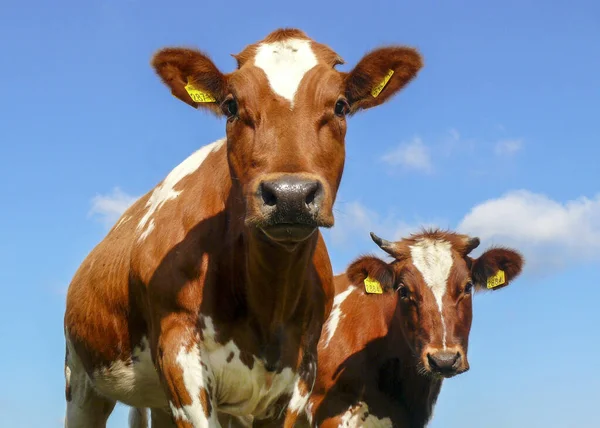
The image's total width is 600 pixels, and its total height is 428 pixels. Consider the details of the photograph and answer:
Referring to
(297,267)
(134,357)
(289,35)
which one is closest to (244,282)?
(297,267)

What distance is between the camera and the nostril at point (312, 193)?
5062 millimetres

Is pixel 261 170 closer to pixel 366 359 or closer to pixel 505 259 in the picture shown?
pixel 366 359

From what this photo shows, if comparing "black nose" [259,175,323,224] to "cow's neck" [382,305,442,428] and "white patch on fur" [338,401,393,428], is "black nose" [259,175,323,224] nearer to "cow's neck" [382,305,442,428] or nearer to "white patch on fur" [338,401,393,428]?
"white patch on fur" [338,401,393,428]

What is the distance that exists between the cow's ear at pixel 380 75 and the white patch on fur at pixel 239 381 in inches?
73.8

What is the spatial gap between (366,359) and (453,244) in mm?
1707

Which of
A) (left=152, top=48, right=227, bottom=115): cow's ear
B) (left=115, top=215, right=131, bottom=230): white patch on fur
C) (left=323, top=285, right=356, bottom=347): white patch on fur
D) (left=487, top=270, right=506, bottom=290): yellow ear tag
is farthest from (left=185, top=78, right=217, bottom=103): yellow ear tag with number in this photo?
(left=487, top=270, right=506, bottom=290): yellow ear tag

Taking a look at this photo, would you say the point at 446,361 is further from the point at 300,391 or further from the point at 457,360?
the point at 300,391

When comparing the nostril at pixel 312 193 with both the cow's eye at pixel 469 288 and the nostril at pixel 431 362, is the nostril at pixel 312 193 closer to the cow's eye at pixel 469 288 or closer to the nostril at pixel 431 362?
the nostril at pixel 431 362

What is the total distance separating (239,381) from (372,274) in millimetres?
4719

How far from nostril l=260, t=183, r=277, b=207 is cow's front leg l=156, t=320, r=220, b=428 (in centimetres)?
128

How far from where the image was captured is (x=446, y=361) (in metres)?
9.20

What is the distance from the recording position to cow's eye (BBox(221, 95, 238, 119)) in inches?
233

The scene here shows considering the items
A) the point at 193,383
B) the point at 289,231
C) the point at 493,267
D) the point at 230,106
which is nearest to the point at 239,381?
the point at 193,383

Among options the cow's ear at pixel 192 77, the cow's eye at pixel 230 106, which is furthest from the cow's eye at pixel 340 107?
A: the cow's ear at pixel 192 77
